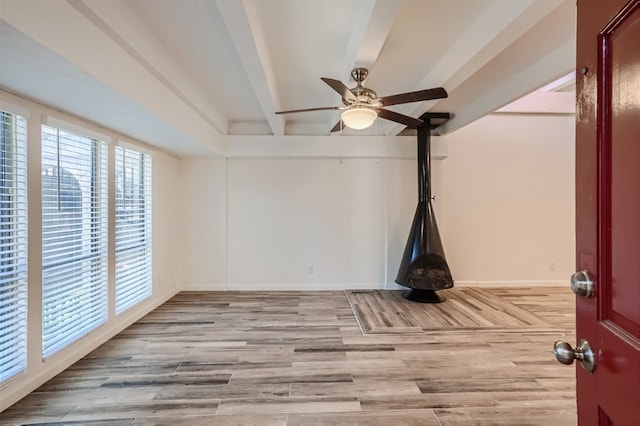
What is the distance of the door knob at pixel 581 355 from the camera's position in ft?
2.40

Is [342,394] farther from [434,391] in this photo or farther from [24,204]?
[24,204]

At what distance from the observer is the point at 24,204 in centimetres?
204

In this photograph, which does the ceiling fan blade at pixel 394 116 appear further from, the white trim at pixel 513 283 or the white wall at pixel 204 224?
the white trim at pixel 513 283

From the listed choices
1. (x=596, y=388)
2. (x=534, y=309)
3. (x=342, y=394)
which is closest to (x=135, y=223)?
(x=342, y=394)

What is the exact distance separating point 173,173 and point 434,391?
4149 millimetres

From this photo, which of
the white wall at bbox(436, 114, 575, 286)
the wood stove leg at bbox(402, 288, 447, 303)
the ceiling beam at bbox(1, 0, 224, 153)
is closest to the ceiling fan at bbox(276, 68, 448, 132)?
the ceiling beam at bbox(1, 0, 224, 153)

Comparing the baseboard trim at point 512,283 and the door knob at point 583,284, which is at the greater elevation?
the door knob at point 583,284

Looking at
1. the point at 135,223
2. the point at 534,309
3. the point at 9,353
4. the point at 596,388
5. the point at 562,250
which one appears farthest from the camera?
the point at 562,250

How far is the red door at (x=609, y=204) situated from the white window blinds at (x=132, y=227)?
12.0ft

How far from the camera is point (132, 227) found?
336cm

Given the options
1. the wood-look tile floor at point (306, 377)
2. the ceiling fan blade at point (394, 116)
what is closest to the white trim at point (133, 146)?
→ the wood-look tile floor at point (306, 377)

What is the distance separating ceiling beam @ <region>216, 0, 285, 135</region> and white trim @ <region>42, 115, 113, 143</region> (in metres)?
1.52

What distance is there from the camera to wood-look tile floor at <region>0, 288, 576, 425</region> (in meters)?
1.85

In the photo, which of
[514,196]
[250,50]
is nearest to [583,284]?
[250,50]
